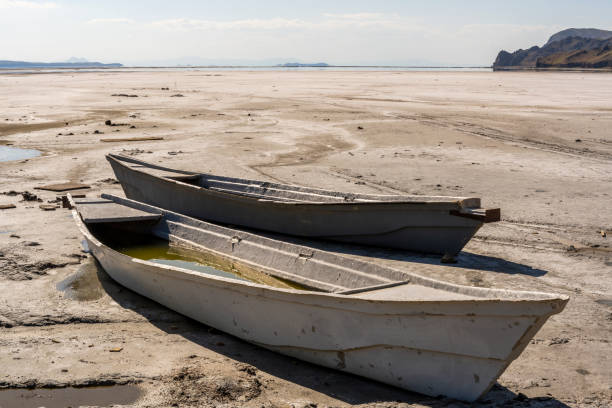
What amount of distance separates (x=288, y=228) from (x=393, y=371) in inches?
182

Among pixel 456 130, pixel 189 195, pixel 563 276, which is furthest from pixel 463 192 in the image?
pixel 456 130

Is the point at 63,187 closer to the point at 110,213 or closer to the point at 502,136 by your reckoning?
the point at 110,213

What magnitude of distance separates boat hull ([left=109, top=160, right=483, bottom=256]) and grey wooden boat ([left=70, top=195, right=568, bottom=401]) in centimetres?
177

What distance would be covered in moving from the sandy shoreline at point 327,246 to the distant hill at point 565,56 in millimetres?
89191

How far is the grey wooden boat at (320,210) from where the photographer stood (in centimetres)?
752

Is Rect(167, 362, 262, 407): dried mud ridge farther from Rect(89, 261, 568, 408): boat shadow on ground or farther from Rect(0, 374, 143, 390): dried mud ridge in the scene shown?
Rect(0, 374, 143, 390): dried mud ridge

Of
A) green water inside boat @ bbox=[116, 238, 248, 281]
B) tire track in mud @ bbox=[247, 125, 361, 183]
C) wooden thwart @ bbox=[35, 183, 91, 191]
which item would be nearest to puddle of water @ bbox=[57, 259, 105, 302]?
green water inside boat @ bbox=[116, 238, 248, 281]

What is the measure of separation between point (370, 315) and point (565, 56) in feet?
393

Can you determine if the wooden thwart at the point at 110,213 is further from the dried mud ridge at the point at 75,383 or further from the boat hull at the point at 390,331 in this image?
the dried mud ridge at the point at 75,383

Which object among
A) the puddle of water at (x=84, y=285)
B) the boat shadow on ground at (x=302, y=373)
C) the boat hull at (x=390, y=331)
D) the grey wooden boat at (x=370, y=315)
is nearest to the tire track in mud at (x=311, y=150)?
the puddle of water at (x=84, y=285)

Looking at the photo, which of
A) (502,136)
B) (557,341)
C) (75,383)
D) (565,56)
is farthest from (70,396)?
(565,56)

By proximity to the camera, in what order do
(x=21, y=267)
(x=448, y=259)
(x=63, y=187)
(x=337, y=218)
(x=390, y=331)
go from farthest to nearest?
(x=63, y=187)
(x=337, y=218)
(x=448, y=259)
(x=21, y=267)
(x=390, y=331)

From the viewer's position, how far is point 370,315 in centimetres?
424

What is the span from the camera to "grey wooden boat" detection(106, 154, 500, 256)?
7523 mm
